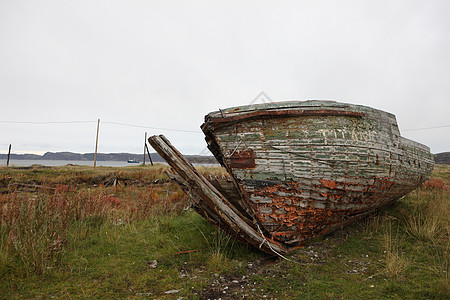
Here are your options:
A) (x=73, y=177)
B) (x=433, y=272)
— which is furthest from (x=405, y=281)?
(x=73, y=177)

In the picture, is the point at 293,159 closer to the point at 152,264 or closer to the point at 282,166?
the point at 282,166

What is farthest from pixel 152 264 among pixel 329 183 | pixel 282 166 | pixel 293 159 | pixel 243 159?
pixel 329 183

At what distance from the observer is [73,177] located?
14547 mm

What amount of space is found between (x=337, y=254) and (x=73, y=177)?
1504 centimetres

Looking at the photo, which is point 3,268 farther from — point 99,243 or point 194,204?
point 194,204

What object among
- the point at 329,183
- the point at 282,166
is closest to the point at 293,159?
the point at 282,166

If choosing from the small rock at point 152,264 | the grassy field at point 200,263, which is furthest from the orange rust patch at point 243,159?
the small rock at point 152,264

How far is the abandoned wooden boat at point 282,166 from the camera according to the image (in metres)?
3.61

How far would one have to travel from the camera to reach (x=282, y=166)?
362cm

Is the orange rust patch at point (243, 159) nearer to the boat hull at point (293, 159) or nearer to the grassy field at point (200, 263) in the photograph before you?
the boat hull at point (293, 159)

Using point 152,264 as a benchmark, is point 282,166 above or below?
above

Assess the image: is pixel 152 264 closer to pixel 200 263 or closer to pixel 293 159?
pixel 200 263

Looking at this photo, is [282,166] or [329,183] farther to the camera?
[329,183]

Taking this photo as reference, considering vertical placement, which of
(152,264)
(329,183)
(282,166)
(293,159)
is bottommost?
(152,264)
